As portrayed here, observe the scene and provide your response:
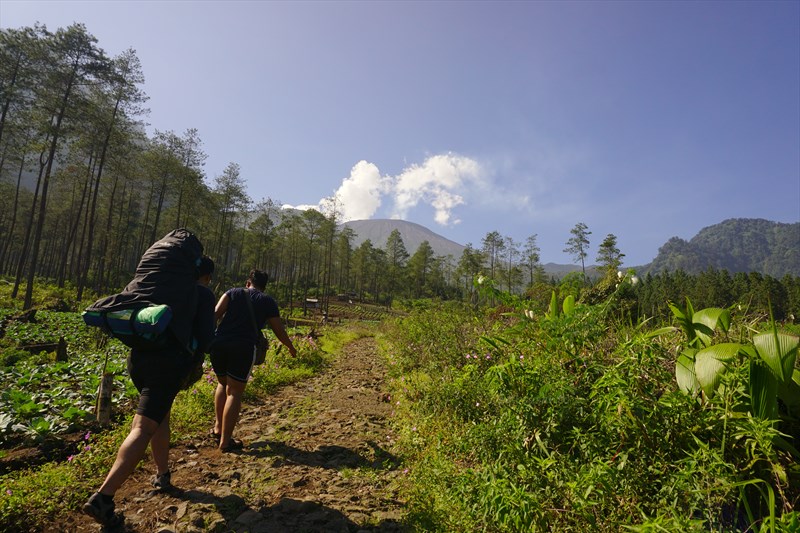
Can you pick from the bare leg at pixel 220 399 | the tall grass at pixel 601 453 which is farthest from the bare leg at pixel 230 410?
the tall grass at pixel 601 453

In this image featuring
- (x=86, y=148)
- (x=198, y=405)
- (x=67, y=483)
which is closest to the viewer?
(x=67, y=483)

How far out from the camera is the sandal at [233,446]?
3.79 metres

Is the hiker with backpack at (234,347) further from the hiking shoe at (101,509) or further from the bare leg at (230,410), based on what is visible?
the hiking shoe at (101,509)

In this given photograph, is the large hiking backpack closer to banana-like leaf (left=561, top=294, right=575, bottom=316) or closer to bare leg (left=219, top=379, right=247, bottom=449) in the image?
bare leg (left=219, top=379, right=247, bottom=449)

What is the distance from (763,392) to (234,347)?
423cm

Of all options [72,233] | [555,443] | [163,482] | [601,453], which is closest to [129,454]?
[163,482]

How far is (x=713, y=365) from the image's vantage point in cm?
173

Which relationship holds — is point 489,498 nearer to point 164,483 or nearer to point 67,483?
point 164,483

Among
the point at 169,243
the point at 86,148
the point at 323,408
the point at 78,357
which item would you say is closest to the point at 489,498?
the point at 169,243

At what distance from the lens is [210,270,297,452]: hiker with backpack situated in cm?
382

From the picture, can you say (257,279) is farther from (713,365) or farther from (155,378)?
(713,365)

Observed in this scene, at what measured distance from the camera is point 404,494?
296 cm

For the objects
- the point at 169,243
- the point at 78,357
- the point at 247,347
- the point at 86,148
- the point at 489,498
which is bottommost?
the point at 78,357

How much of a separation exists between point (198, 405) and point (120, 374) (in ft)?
8.81
